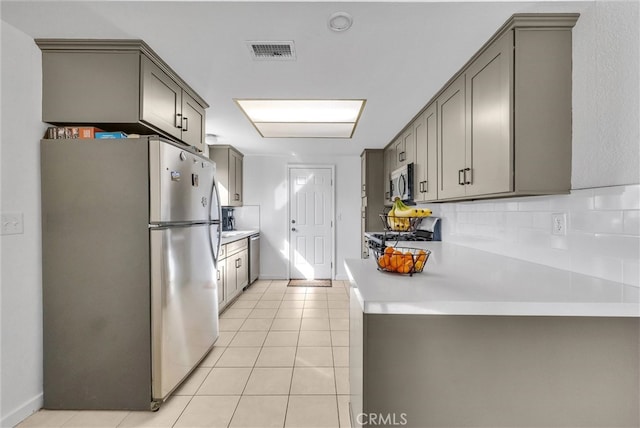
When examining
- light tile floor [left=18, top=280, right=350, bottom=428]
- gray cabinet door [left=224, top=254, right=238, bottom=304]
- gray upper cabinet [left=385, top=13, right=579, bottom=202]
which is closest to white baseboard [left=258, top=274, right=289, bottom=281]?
gray cabinet door [left=224, top=254, right=238, bottom=304]

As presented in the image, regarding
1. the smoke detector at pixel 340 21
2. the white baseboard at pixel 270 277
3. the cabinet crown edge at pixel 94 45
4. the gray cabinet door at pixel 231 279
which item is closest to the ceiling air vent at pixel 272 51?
the smoke detector at pixel 340 21

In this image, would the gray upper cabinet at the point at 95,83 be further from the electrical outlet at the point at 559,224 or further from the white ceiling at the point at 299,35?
the electrical outlet at the point at 559,224

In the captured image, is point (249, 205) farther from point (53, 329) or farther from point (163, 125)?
point (53, 329)

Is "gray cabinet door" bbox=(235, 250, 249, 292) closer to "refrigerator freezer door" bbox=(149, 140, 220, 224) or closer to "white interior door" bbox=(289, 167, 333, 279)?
"white interior door" bbox=(289, 167, 333, 279)

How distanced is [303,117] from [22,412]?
3.17 meters

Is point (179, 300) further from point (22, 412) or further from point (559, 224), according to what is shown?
point (559, 224)

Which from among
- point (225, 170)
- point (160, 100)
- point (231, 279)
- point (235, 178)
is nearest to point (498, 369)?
point (160, 100)

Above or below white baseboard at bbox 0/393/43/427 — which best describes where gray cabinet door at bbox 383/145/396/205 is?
above

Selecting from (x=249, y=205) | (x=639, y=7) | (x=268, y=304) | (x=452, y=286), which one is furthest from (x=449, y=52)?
(x=249, y=205)

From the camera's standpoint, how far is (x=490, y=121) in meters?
1.68

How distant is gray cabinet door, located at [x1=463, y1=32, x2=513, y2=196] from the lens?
59.7 inches

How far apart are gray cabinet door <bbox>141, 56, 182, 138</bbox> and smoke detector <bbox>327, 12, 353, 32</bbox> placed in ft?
3.83

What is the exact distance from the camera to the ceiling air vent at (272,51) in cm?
173

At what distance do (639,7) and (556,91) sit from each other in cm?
38
